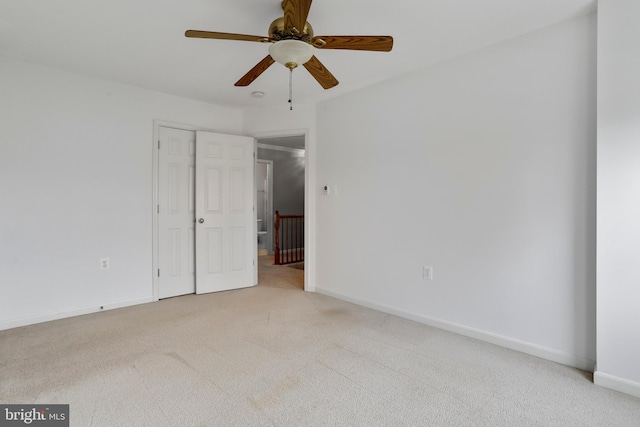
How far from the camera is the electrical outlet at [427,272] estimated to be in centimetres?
308

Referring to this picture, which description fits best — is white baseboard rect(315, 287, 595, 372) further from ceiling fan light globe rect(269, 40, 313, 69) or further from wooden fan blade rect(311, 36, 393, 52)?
ceiling fan light globe rect(269, 40, 313, 69)

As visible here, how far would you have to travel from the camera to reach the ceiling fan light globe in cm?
192

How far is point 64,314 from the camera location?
323 centimetres

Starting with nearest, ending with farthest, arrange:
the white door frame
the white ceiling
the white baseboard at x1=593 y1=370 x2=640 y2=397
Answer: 1. the white baseboard at x1=593 y1=370 x2=640 y2=397
2. the white ceiling
3. the white door frame

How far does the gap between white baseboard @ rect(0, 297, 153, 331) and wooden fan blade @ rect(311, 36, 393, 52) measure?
11.1ft

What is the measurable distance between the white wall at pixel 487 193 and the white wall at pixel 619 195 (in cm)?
16

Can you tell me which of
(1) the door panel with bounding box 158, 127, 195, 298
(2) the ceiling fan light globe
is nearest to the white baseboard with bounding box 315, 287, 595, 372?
(1) the door panel with bounding box 158, 127, 195, 298

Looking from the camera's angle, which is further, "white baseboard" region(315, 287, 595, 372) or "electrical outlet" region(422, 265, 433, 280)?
"electrical outlet" region(422, 265, 433, 280)

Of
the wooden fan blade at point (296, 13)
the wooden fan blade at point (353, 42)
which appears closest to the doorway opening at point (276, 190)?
the wooden fan blade at point (353, 42)

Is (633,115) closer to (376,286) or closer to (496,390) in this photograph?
(496,390)

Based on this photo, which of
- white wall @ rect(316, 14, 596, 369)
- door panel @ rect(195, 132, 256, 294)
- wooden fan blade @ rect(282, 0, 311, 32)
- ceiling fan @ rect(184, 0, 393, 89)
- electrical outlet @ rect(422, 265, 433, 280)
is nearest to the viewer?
wooden fan blade @ rect(282, 0, 311, 32)

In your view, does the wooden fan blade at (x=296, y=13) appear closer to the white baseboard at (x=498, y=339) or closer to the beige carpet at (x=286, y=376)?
the beige carpet at (x=286, y=376)

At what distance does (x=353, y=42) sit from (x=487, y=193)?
166 centimetres

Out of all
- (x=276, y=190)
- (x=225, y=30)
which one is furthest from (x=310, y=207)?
(x=276, y=190)
